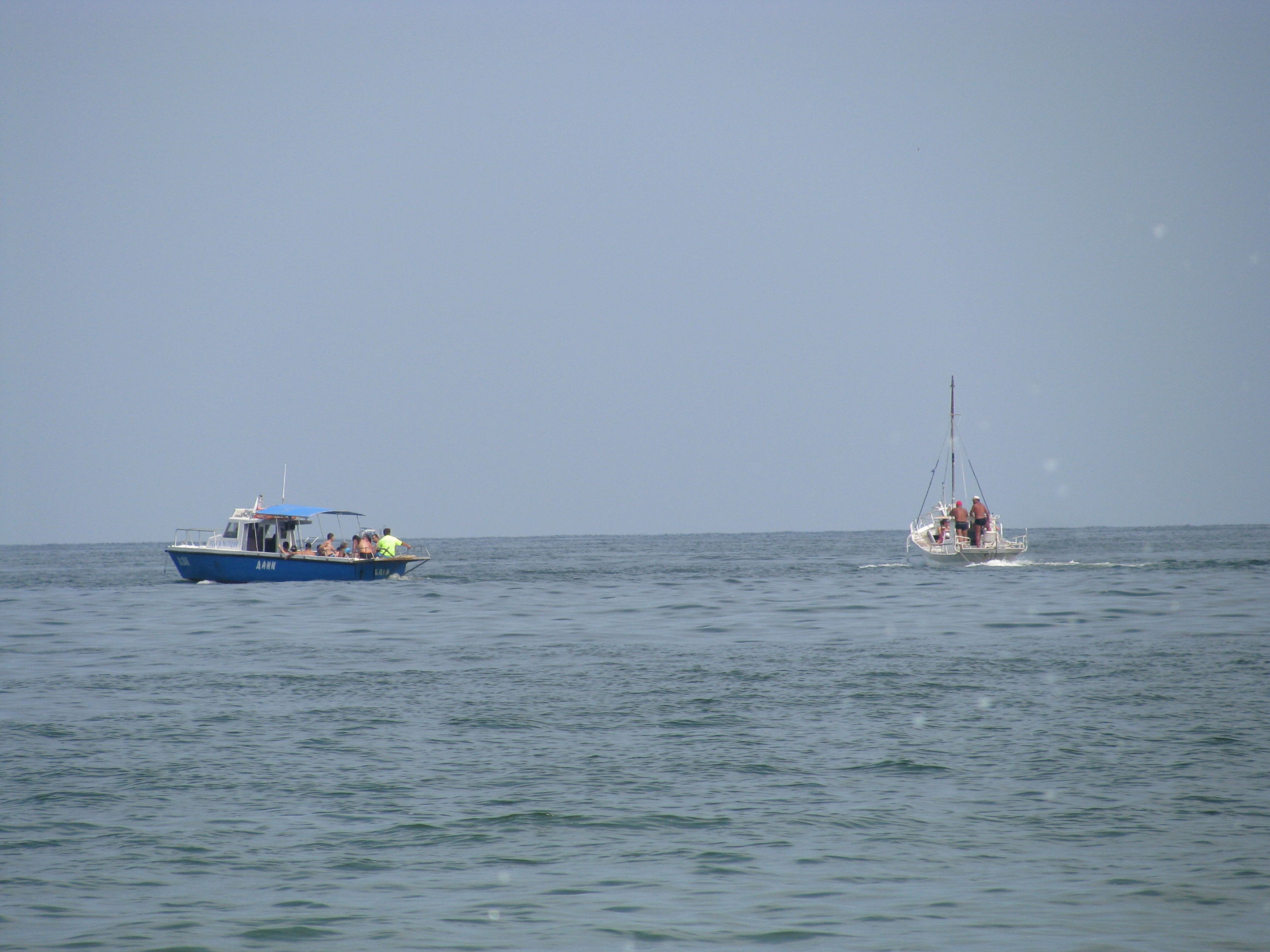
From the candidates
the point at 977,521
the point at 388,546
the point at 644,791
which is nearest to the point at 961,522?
the point at 977,521

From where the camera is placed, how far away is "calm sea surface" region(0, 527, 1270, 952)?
32.2ft

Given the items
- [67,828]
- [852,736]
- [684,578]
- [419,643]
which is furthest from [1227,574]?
[67,828]

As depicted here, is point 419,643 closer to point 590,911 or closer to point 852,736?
point 852,736

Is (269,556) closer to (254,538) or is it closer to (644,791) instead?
(254,538)

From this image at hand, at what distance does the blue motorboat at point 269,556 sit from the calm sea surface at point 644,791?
62.7ft

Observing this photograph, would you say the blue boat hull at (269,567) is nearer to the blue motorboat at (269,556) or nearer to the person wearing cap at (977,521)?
the blue motorboat at (269,556)

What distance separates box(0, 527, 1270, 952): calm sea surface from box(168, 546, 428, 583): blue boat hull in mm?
19022

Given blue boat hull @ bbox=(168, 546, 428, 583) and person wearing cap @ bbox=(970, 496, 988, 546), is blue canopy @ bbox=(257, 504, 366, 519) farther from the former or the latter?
person wearing cap @ bbox=(970, 496, 988, 546)

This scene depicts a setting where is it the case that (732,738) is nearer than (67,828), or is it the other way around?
(67,828)

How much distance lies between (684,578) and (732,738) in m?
47.7

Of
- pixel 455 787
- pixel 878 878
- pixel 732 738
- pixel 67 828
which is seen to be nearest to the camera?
pixel 878 878

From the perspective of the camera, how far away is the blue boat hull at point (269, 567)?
51844mm

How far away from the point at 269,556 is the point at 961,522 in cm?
3178

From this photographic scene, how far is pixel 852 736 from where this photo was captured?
678 inches
